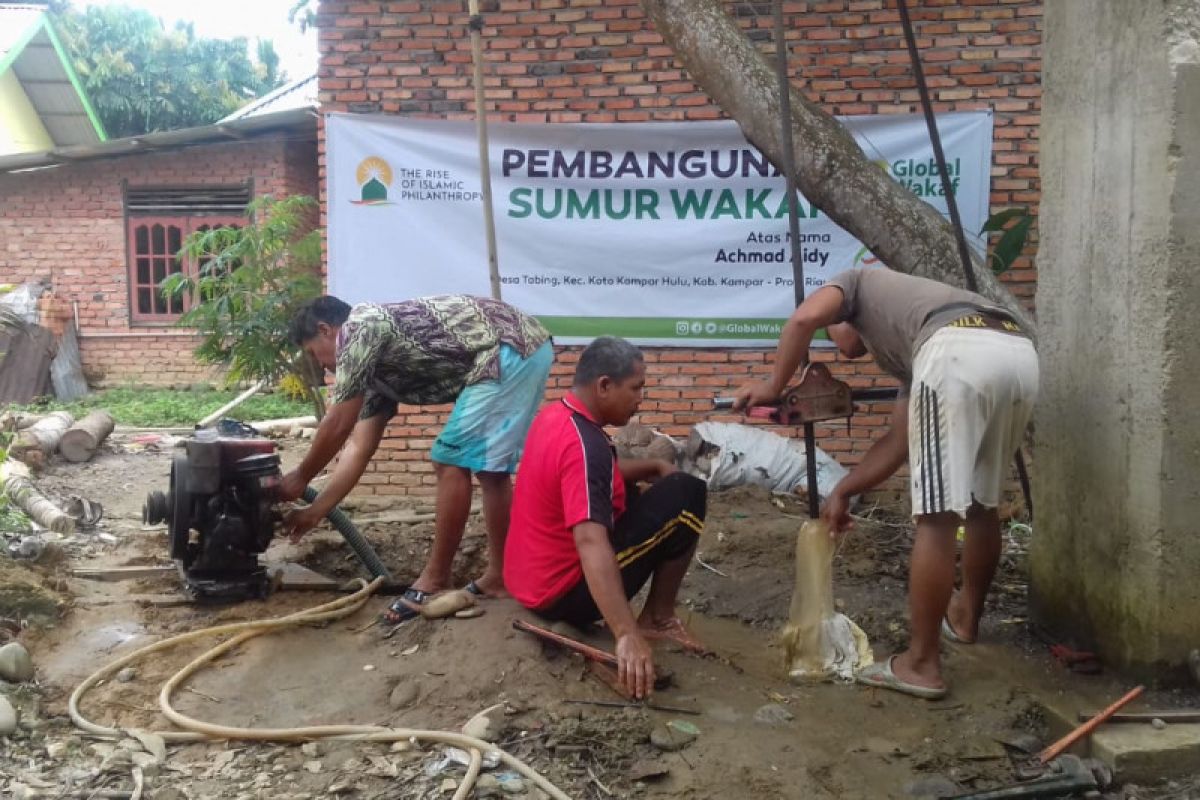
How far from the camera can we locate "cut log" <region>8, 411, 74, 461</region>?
26.6 feet

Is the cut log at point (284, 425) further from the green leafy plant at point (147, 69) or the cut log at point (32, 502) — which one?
the green leafy plant at point (147, 69)

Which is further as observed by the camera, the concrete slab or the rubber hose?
the rubber hose

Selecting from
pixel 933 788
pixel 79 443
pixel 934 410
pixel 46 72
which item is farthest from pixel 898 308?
pixel 46 72

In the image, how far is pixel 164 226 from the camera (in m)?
13.4

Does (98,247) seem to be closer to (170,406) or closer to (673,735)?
(170,406)

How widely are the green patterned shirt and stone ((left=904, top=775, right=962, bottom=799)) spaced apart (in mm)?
2094

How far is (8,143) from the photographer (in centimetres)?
1739

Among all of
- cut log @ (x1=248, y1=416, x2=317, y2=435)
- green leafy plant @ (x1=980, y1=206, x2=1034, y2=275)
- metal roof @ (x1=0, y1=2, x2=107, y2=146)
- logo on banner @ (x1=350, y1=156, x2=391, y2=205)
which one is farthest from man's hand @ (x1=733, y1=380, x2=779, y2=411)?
metal roof @ (x1=0, y1=2, x2=107, y2=146)

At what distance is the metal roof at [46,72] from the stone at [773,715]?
54.5 ft

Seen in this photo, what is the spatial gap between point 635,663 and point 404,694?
2.71 ft

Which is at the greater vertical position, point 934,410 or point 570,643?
point 934,410

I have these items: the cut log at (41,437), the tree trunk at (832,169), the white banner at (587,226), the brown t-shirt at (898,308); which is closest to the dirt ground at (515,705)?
the brown t-shirt at (898,308)

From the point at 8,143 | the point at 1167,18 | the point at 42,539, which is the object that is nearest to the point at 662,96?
the point at 1167,18

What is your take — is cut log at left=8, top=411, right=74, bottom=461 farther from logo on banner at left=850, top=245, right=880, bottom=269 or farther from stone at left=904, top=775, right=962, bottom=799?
stone at left=904, top=775, right=962, bottom=799
